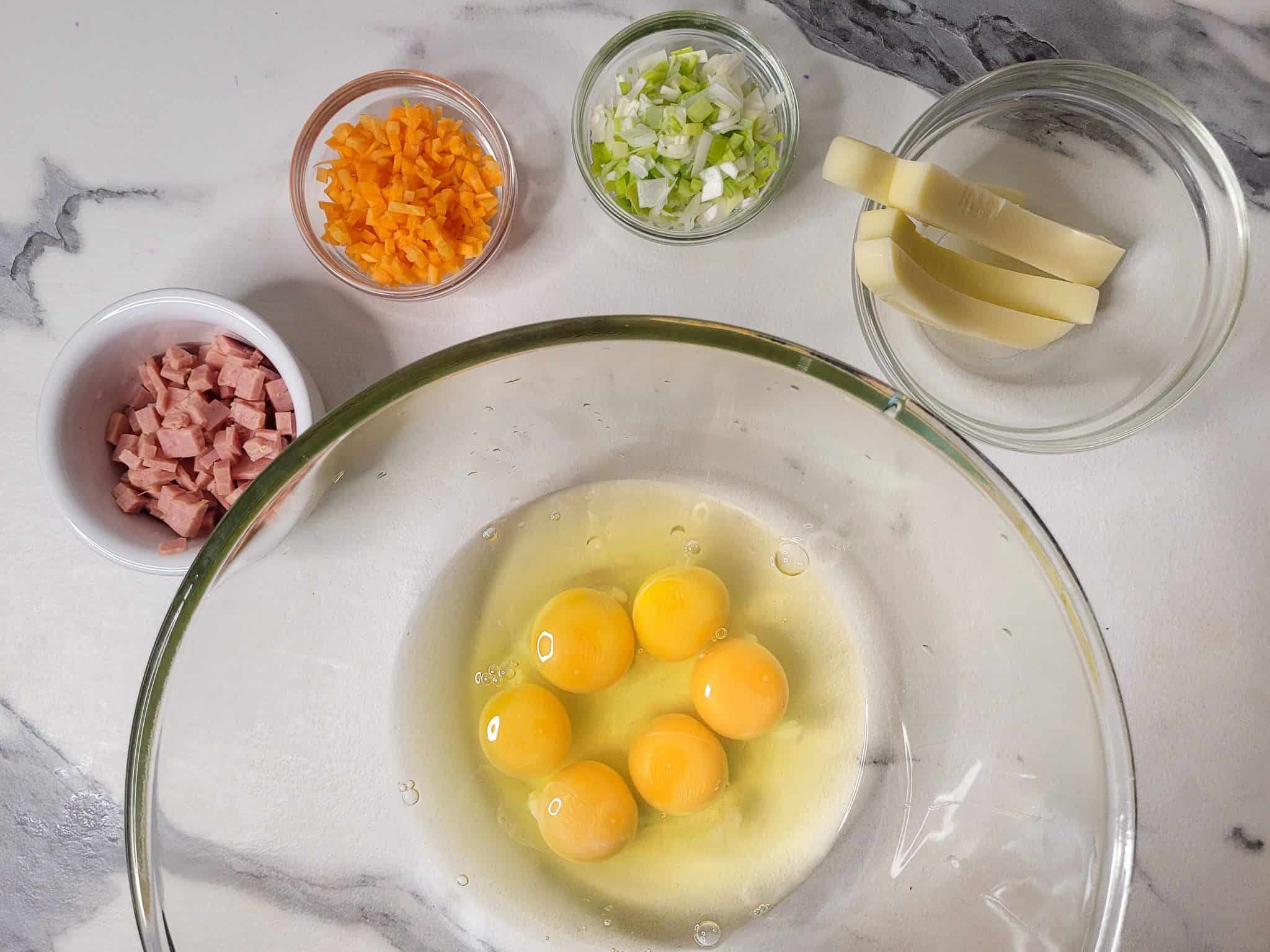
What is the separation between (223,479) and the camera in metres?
1.16

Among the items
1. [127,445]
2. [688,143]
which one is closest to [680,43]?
[688,143]

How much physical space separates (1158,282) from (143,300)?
1366 millimetres

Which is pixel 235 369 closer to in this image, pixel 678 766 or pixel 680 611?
pixel 680 611

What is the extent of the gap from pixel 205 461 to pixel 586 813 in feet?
2.28

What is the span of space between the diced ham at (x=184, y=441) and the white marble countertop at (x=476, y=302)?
0.18 meters

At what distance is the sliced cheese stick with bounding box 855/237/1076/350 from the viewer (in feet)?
3.40

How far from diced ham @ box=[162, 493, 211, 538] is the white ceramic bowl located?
0.02 metres

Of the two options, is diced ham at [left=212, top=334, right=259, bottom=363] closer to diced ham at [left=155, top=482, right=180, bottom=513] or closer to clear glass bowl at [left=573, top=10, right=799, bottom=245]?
diced ham at [left=155, top=482, right=180, bottom=513]

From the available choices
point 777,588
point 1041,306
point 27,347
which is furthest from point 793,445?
point 27,347

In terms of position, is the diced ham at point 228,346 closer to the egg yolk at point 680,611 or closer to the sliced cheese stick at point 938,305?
the egg yolk at point 680,611

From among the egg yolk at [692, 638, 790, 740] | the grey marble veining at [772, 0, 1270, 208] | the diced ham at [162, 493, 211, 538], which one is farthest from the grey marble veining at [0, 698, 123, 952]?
the grey marble veining at [772, 0, 1270, 208]

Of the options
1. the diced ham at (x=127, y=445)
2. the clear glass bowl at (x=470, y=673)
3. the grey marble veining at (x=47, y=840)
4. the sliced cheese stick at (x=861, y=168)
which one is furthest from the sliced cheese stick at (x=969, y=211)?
the grey marble veining at (x=47, y=840)

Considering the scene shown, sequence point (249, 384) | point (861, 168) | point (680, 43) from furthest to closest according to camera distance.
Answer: point (680, 43) < point (249, 384) < point (861, 168)

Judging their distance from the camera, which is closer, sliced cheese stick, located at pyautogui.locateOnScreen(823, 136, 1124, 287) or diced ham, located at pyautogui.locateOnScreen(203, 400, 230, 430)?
sliced cheese stick, located at pyautogui.locateOnScreen(823, 136, 1124, 287)
